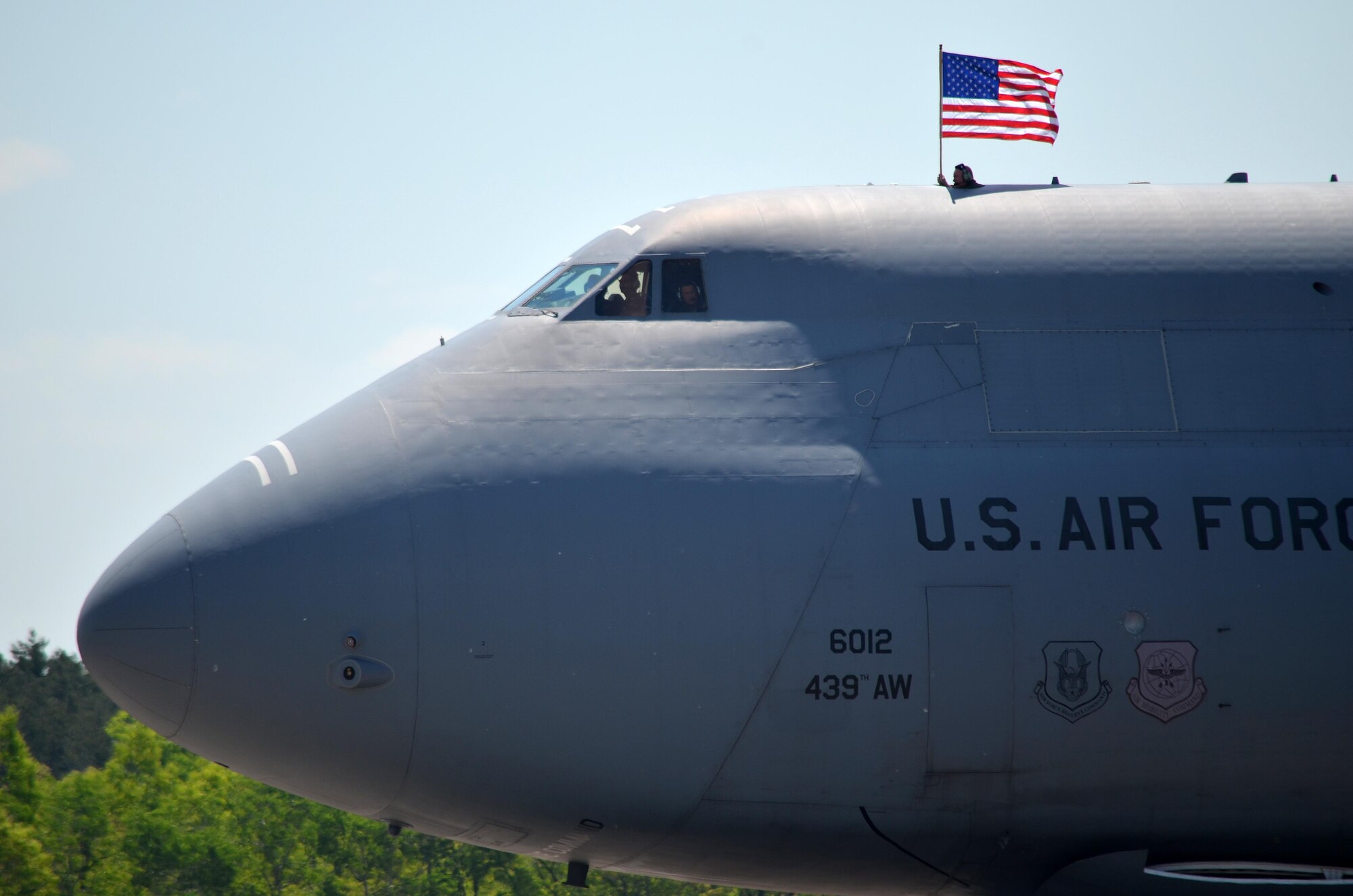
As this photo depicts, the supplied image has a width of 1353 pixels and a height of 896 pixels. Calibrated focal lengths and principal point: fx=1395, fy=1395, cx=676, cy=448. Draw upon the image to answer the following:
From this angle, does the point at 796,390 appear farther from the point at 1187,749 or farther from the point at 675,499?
the point at 1187,749

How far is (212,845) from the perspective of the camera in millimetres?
41750

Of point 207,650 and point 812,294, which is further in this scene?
point 812,294

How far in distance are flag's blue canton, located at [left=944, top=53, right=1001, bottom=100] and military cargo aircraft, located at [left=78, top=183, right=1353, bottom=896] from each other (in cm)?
222

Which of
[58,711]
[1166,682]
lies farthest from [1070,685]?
[58,711]

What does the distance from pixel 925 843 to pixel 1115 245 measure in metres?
4.08

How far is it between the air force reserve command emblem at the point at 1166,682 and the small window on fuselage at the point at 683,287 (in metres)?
3.48

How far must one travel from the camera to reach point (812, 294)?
29.7ft

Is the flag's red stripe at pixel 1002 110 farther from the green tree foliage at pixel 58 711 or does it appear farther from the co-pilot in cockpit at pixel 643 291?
the green tree foliage at pixel 58 711

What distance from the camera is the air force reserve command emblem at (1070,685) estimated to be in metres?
8.27

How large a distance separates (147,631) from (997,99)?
282 inches

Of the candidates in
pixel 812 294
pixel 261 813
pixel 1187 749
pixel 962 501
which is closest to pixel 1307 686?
pixel 1187 749

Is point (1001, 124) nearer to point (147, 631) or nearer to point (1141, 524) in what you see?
point (1141, 524)

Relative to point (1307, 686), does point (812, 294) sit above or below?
above

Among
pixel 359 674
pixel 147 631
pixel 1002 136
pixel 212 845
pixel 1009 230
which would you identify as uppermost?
pixel 1002 136
